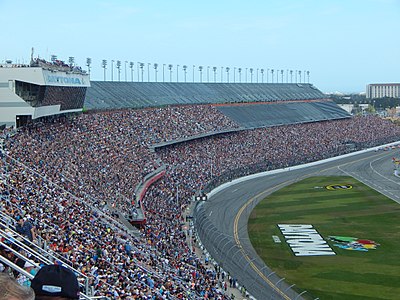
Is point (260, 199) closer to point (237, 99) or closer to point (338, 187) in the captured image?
point (338, 187)

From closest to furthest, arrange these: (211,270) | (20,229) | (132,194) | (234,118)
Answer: (20,229), (211,270), (132,194), (234,118)

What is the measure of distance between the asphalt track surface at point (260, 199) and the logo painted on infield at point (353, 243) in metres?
6.34

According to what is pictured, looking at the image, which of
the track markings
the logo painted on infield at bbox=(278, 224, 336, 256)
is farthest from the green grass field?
the track markings

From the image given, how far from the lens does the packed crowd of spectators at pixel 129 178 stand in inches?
850

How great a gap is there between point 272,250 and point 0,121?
19.8m

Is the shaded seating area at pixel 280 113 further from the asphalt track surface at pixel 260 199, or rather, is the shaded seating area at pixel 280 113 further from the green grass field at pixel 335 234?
the green grass field at pixel 335 234

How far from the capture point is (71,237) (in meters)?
21.9

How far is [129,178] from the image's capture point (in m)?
45.3

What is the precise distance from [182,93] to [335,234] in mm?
53555

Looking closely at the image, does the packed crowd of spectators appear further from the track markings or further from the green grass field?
the green grass field

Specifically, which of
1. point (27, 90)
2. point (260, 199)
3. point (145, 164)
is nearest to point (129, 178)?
point (145, 164)

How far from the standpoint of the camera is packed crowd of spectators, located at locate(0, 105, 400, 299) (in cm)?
2158

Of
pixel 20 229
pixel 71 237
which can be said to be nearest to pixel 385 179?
pixel 71 237

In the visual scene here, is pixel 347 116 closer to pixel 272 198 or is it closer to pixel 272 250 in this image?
pixel 272 198
